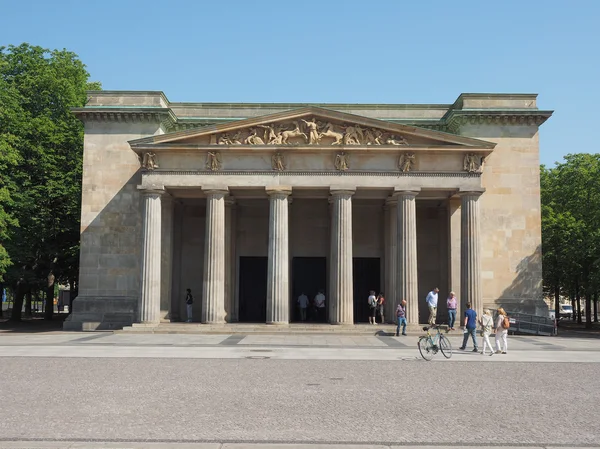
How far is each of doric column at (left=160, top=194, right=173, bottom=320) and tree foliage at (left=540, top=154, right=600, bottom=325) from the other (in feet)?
98.8

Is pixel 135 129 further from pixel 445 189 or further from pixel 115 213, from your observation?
pixel 445 189

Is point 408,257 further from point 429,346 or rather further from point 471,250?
point 429,346

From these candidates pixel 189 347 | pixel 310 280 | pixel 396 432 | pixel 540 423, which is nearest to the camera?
pixel 396 432

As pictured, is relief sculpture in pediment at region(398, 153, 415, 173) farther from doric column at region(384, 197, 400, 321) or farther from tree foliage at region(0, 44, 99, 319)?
tree foliage at region(0, 44, 99, 319)

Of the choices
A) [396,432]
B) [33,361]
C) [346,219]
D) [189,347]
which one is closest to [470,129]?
[346,219]

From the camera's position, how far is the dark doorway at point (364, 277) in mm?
47750

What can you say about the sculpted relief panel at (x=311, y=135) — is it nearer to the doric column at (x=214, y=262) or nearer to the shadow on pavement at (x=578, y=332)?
the doric column at (x=214, y=262)

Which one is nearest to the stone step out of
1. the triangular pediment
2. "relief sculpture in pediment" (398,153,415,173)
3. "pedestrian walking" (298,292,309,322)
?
"pedestrian walking" (298,292,309,322)

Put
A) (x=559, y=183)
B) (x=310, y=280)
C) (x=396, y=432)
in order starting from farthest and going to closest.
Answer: (x=559, y=183) → (x=310, y=280) → (x=396, y=432)

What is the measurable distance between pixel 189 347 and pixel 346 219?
1439 cm

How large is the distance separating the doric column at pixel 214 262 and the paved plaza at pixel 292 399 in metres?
12.3

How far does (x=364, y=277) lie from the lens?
4781 centimetres

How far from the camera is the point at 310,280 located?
159 ft

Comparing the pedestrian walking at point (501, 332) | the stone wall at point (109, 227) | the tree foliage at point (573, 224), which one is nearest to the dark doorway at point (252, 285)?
the stone wall at point (109, 227)
